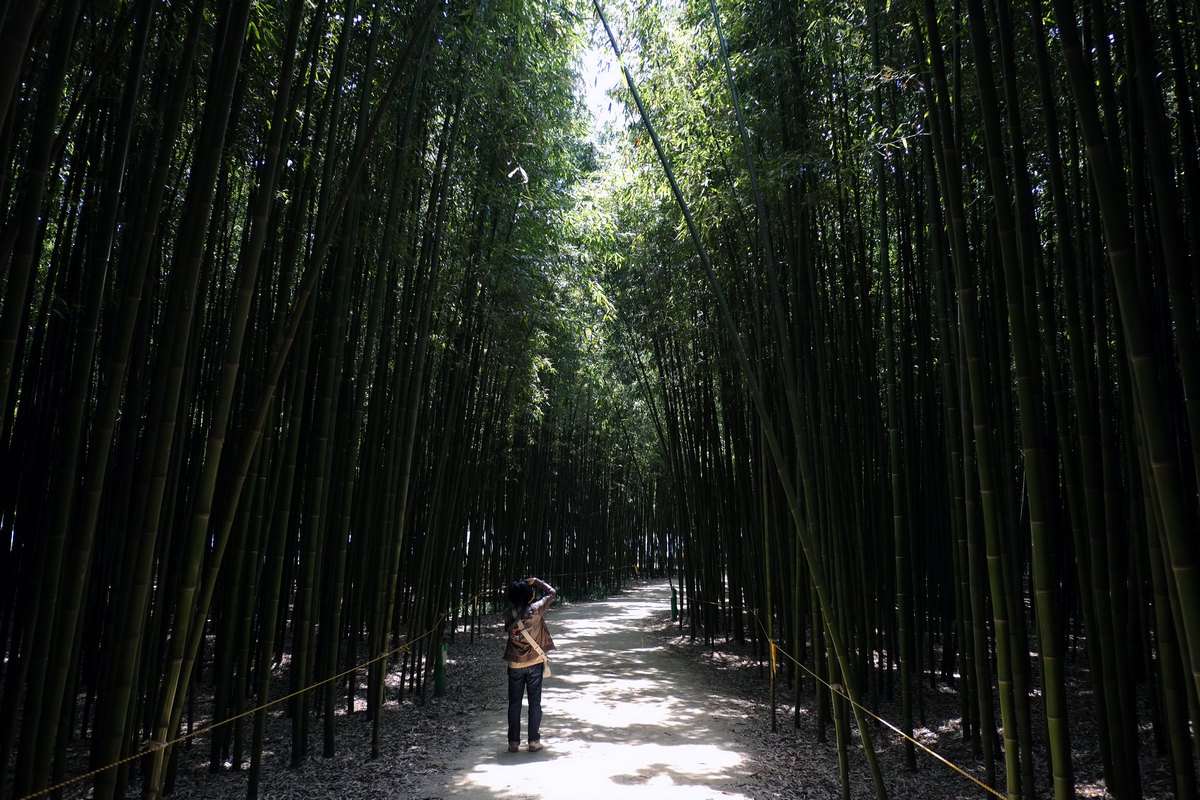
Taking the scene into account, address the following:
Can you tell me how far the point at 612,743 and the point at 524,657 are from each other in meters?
0.65

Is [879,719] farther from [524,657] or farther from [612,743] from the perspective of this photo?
[524,657]

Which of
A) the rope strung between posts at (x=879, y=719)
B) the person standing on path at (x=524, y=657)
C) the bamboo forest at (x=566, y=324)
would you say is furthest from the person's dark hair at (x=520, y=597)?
the rope strung between posts at (x=879, y=719)

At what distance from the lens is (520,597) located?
3.29m

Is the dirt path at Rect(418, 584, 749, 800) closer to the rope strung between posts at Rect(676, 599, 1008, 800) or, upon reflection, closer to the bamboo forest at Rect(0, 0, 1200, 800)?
the rope strung between posts at Rect(676, 599, 1008, 800)

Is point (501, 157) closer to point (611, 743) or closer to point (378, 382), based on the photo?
point (378, 382)

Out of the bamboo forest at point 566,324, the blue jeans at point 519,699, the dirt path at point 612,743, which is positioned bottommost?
the dirt path at point 612,743

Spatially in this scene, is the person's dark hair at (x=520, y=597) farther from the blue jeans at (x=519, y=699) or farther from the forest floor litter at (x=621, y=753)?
the forest floor litter at (x=621, y=753)

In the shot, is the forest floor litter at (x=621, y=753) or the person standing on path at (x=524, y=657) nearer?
the forest floor litter at (x=621, y=753)

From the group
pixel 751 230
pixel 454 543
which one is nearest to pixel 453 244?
pixel 751 230

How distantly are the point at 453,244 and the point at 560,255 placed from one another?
1.32m

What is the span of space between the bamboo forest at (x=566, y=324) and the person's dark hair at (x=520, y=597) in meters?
0.65

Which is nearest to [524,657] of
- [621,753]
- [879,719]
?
[621,753]

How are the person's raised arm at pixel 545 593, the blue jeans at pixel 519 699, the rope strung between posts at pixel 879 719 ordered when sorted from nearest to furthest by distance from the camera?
the rope strung between posts at pixel 879 719 → the blue jeans at pixel 519 699 → the person's raised arm at pixel 545 593

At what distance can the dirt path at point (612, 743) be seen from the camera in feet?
9.12
